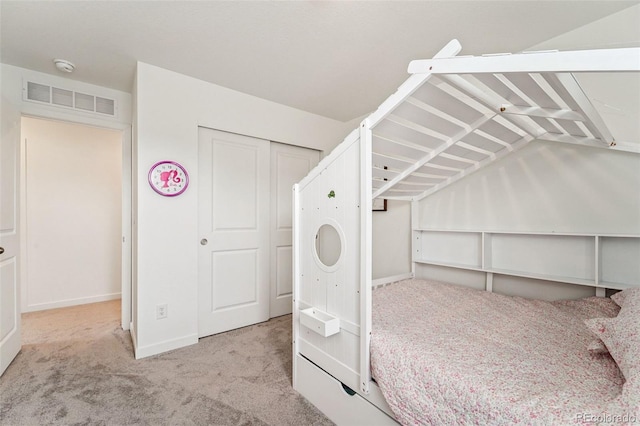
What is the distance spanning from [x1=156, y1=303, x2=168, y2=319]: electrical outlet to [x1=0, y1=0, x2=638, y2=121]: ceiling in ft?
6.57

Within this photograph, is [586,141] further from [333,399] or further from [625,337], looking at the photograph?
[333,399]

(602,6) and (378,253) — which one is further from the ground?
(602,6)

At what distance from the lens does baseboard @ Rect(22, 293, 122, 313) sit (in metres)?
3.15

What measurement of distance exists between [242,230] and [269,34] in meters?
1.78

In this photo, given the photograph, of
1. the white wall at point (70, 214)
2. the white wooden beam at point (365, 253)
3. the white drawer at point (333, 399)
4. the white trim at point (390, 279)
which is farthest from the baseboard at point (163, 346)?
the white wall at point (70, 214)

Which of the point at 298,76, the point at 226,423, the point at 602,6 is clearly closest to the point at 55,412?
the point at 226,423

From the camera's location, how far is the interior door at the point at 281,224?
10.2 feet

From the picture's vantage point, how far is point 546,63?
0.83 m

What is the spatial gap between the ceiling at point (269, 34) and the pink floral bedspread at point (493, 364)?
1815 millimetres

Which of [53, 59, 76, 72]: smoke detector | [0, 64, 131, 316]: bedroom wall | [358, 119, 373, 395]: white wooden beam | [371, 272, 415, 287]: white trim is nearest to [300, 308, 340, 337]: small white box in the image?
[358, 119, 373, 395]: white wooden beam

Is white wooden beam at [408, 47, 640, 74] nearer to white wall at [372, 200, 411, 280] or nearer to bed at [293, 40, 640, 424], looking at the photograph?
bed at [293, 40, 640, 424]

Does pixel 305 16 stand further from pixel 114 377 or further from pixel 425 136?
pixel 114 377

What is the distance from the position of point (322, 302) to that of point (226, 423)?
84 cm

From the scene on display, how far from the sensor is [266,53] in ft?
6.87
